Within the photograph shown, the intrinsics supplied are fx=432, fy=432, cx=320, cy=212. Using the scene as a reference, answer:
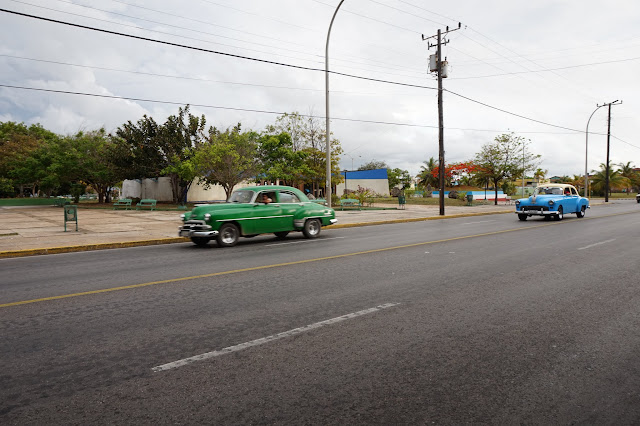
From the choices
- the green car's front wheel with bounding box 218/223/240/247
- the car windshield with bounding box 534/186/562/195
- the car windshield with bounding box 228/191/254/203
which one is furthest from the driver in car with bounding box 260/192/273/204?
the car windshield with bounding box 534/186/562/195

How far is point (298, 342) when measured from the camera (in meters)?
4.08

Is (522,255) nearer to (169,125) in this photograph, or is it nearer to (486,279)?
(486,279)

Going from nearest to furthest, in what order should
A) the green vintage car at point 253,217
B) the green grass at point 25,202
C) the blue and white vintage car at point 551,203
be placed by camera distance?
the green vintage car at point 253,217, the blue and white vintage car at point 551,203, the green grass at point 25,202

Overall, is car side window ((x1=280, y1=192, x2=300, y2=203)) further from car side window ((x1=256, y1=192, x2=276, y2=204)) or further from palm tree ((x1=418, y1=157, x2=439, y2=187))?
palm tree ((x1=418, y1=157, x2=439, y2=187))

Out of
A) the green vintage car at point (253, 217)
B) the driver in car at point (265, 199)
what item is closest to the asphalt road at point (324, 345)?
the green vintage car at point (253, 217)

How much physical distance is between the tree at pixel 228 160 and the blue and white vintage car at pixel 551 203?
704 inches

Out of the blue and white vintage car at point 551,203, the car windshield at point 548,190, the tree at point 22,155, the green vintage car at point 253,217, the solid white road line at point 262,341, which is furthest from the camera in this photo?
the tree at point 22,155

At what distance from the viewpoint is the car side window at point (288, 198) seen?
13.3 meters

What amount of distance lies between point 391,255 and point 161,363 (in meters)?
6.68

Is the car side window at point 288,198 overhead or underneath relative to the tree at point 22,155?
underneath

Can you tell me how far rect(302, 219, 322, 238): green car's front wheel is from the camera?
13.8 metres

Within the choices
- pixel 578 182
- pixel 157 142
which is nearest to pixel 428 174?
pixel 578 182

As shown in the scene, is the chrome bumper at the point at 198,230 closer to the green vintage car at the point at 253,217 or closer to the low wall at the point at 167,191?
the green vintage car at the point at 253,217

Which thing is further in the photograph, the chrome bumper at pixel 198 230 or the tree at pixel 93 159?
the tree at pixel 93 159
